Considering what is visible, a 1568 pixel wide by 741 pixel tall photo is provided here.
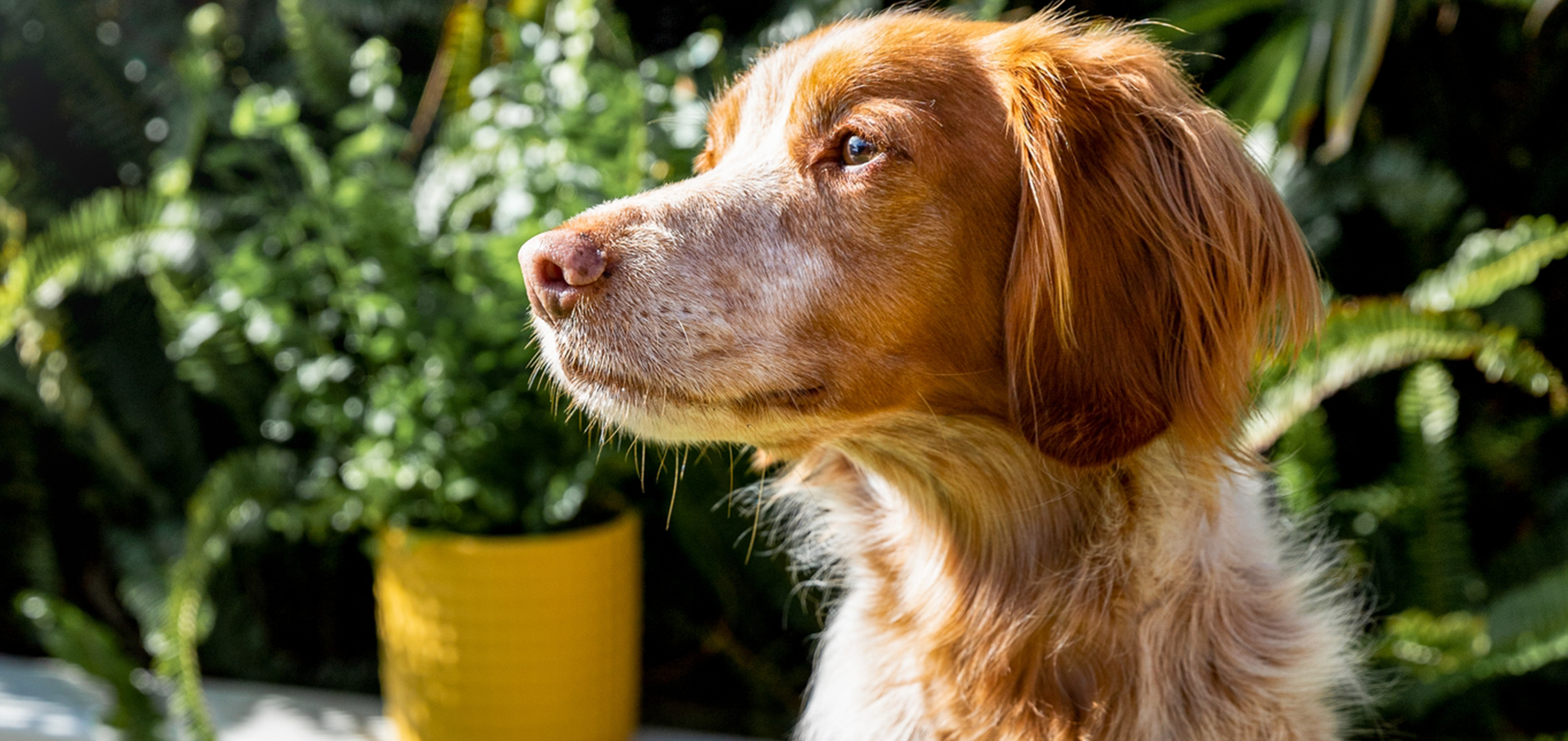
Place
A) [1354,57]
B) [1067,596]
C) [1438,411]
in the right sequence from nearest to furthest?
1. [1067,596]
2. [1354,57]
3. [1438,411]

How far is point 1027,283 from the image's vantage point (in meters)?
1.29

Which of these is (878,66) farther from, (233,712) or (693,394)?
(233,712)

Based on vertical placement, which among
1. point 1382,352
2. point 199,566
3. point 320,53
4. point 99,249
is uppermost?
point 320,53

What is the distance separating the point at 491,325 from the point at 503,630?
0.67 m

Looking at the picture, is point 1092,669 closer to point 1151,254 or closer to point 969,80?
point 1151,254

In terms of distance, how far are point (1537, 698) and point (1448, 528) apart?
2.06 ft

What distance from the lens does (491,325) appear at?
2.43 m

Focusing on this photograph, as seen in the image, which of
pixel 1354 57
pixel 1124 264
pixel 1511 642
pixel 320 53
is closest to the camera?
pixel 1124 264

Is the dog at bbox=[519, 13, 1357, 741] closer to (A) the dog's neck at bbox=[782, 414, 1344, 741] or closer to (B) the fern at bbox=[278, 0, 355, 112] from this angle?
(A) the dog's neck at bbox=[782, 414, 1344, 741]

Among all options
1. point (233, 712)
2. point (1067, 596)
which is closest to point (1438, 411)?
point (1067, 596)

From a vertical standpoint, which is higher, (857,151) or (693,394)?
A: (857,151)

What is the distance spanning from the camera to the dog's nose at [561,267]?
1.29 m

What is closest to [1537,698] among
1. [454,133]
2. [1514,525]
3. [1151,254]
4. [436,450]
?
[1514,525]

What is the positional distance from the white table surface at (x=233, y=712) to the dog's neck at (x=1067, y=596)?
1530 millimetres
